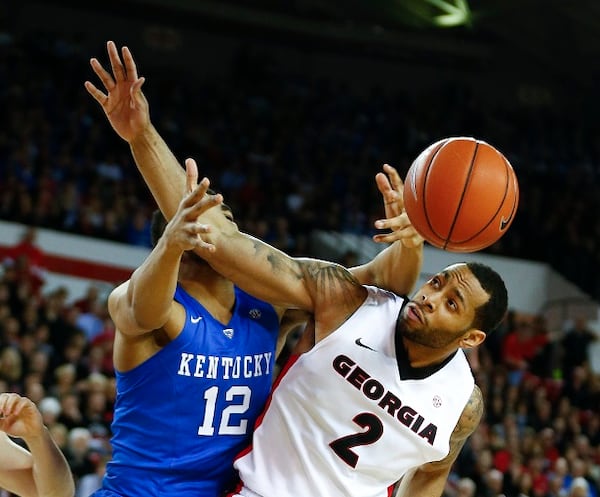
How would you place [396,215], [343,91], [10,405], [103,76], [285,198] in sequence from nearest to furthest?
[10,405], [103,76], [396,215], [285,198], [343,91]

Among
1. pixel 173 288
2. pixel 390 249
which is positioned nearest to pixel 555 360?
pixel 390 249

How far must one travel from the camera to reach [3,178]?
1326 centimetres

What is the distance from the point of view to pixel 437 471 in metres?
4.30

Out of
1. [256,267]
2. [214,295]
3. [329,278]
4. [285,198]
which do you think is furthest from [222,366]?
[285,198]

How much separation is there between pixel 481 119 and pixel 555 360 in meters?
7.99

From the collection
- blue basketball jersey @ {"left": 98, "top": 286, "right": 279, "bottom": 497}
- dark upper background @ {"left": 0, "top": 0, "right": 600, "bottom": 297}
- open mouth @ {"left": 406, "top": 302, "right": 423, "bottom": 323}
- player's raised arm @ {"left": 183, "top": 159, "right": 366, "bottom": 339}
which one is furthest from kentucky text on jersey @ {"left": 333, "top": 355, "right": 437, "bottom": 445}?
dark upper background @ {"left": 0, "top": 0, "right": 600, "bottom": 297}

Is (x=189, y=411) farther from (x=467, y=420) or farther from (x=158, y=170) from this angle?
(x=467, y=420)

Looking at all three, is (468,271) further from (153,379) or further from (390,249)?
(153,379)

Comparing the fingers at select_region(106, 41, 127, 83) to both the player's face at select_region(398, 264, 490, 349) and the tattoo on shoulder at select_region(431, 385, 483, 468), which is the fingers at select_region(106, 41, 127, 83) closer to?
the player's face at select_region(398, 264, 490, 349)

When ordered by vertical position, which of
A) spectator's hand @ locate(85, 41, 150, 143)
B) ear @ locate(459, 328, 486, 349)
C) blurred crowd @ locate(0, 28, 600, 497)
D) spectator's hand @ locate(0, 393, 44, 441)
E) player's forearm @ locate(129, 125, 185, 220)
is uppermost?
spectator's hand @ locate(85, 41, 150, 143)

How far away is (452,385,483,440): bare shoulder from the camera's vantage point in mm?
4086

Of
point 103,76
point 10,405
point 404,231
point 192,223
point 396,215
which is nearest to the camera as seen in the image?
point 192,223

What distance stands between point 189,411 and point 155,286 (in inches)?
24.6

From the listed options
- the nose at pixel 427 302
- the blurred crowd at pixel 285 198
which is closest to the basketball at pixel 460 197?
the nose at pixel 427 302
